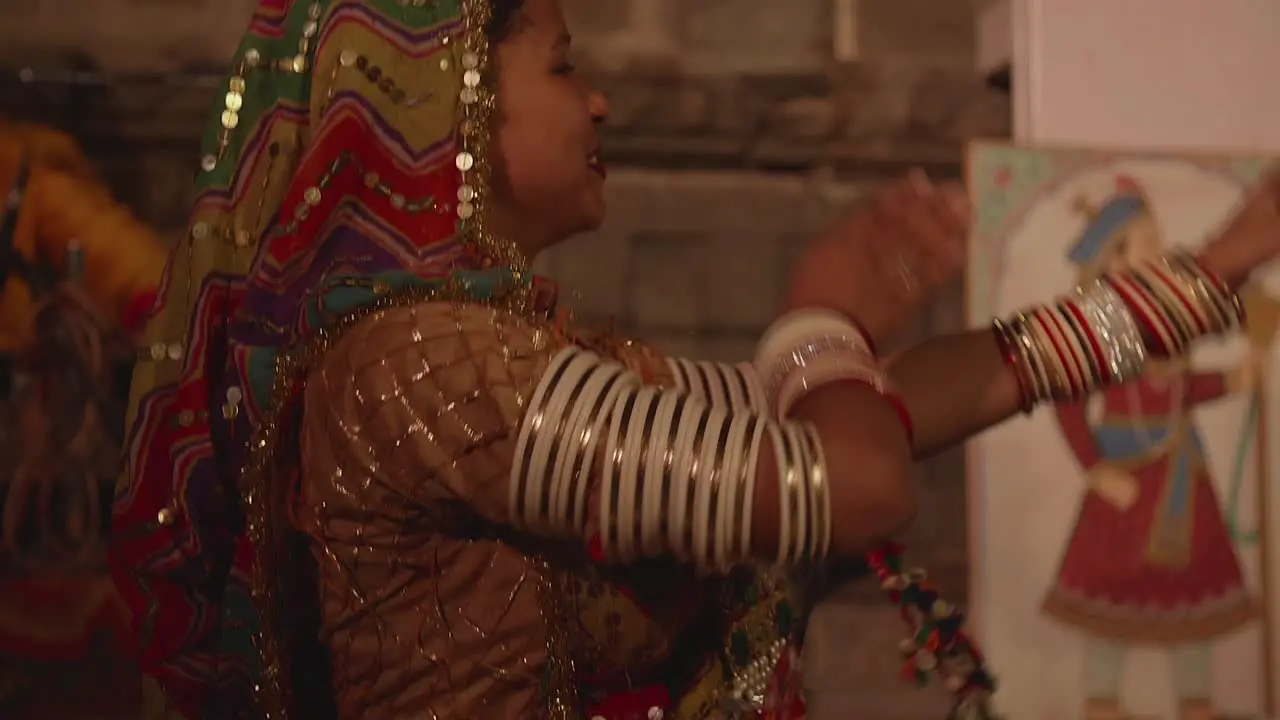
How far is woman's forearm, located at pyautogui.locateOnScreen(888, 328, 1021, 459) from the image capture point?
72 cm

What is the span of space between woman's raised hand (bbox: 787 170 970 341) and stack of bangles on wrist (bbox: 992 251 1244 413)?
0.34 feet

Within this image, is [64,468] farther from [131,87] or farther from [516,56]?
[516,56]

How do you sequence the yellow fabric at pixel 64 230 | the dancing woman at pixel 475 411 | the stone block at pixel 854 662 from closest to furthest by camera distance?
the dancing woman at pixel 475 411
the yellow fabric at pixel 64 230
the stone block at pixel 854 662

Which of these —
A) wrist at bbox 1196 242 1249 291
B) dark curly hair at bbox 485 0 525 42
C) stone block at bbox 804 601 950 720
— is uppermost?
dark curly hair at bbox 485 0 525 42

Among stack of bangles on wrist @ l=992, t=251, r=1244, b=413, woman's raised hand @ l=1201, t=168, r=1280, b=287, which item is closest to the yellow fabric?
stack of bangles on wrist @ l=992, t=251, r=1244, b=413

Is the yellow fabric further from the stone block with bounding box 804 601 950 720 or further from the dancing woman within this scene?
the stone block with bounding box 804 601 950 720

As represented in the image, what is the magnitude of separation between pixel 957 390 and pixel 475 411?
1.18ft

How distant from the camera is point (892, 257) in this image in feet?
2.09

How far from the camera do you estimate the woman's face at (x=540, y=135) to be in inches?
27.4

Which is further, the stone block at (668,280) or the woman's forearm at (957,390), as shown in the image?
the stone block at (668,280)

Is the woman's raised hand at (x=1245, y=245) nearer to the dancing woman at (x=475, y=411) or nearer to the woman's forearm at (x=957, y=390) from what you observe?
the dancing woman at (x=475, y=411)

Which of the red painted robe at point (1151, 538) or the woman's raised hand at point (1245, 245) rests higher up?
the woman's raised hand at point (1245, 245)

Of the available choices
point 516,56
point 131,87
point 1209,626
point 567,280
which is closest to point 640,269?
point 567,280

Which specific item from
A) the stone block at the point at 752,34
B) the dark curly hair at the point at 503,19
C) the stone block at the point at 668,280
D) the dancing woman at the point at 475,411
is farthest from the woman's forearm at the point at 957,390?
the stone block at the point at 752,34
